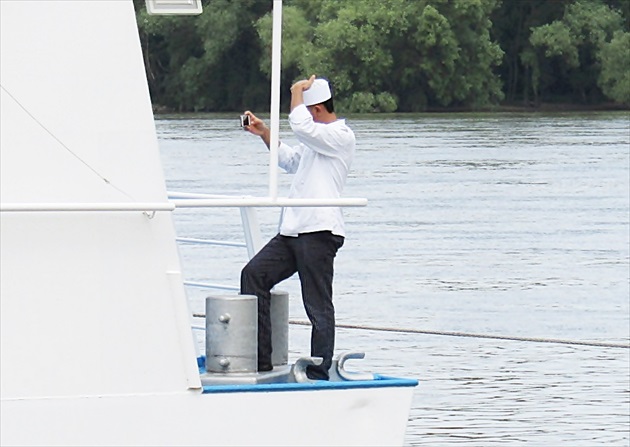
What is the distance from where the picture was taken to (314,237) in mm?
7086

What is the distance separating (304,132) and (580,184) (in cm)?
3516

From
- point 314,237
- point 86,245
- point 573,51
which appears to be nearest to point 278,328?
point 314,237

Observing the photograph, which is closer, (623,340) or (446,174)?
(623,340)

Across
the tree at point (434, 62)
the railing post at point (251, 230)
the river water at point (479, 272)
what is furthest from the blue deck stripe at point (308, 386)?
the tree at point (434, 62)

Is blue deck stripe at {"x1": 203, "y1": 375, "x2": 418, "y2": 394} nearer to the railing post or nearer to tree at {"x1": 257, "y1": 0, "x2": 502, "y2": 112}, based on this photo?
the railing post

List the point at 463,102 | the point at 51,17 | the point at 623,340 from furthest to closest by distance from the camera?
the point at 463,102 < the point at 623,340 < the point at 51,17

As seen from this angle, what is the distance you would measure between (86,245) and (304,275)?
1.24 m

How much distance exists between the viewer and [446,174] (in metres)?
44.8

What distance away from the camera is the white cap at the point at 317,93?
7.11 meters

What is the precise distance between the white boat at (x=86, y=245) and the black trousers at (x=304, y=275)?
2.62 feet

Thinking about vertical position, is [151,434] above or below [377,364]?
above

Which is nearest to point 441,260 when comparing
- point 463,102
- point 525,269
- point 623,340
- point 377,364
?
point 525,269

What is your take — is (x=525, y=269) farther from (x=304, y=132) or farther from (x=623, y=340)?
(x=304, y=132)

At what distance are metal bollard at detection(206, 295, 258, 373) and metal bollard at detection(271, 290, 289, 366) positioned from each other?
0.38 metres
